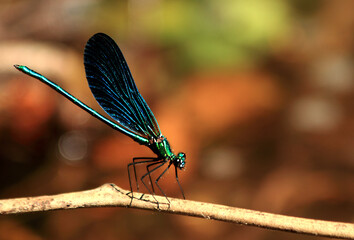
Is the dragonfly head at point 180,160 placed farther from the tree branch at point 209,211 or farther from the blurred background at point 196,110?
the blurred background at point 196,110

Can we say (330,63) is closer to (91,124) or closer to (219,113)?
(219,113)

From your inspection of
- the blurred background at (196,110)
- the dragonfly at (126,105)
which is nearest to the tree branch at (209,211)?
the dragonfly at (126,105)

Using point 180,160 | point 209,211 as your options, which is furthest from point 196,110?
point 209,211

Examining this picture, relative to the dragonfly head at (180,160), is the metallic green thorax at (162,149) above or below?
above

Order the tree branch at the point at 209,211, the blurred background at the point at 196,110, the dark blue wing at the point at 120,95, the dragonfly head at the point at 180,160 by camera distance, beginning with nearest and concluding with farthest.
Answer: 1. the tree branch at the point at 209,211
2. the dark blue wing at the point at 120,95
3. the dragonfly head at the point at 180,160
4. the blurred background at the point at 196,110

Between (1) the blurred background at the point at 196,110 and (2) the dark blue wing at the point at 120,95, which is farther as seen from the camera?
(1) the blurred background at the point at 196,110

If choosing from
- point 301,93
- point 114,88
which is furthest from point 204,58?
point 114,88
